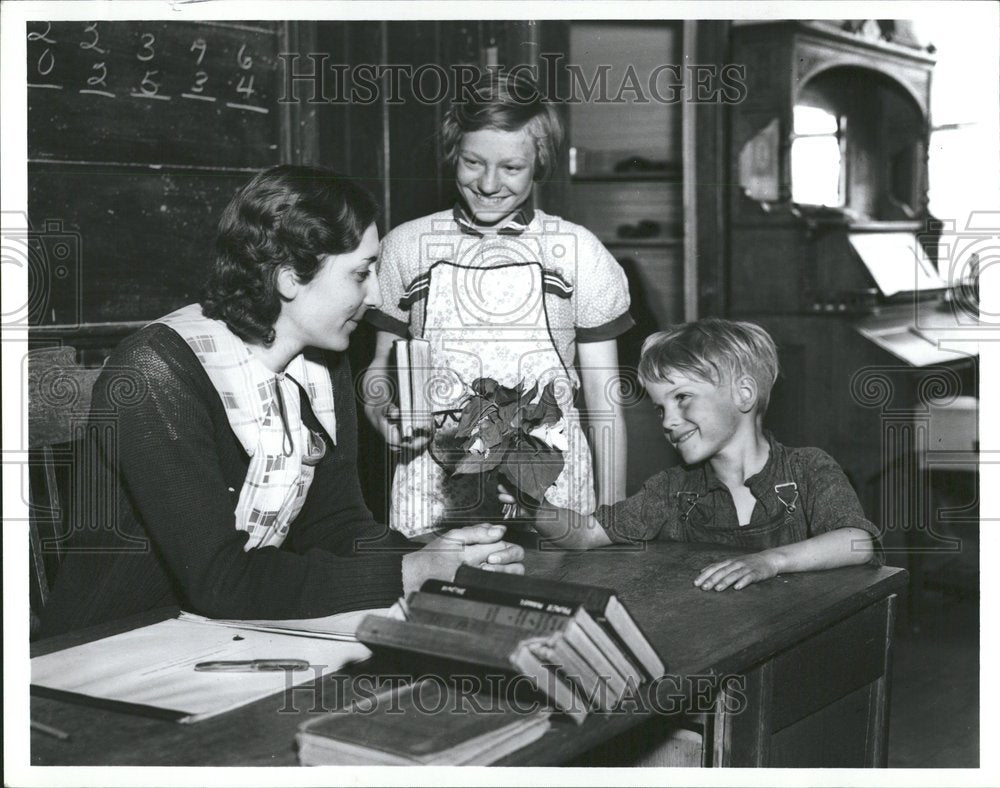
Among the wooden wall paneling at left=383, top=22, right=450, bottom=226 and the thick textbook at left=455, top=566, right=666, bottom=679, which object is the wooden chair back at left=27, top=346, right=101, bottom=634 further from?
the wooden wall paneling at left=383, top=22, right=450, bottom=226

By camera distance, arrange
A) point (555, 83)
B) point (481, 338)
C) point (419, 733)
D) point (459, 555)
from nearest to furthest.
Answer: point (419, 733) < point (459, 555) < point (481, 338) < point (555, 83)

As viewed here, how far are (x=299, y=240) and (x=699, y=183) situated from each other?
11.0ft

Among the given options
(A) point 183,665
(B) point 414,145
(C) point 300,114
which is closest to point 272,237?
(A) point 183,665

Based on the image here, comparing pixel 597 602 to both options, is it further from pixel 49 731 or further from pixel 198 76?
pixel 198 76

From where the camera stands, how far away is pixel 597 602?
62.3 inches

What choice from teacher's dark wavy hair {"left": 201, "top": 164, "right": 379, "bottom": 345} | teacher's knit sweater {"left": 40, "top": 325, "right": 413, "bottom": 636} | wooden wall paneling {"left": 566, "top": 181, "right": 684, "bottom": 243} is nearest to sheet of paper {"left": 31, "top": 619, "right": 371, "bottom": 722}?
teacher's knit sweater {"left": 40, "top": 325, "right": 413, "bottom": 636}

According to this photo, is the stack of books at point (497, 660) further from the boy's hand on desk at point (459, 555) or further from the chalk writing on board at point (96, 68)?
the chalk writing on board at point (96, 68)

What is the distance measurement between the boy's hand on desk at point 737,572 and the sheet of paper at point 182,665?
0.76 meters

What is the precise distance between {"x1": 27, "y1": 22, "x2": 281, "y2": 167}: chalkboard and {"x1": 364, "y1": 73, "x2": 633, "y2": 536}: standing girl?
73 centimetres

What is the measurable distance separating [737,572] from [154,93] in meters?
2.09

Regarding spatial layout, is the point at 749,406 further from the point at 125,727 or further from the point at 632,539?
the point at 125,727

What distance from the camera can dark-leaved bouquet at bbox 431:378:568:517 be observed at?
2.10 m

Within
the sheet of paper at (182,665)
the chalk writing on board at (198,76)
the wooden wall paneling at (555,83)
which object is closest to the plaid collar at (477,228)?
the chalk writing on board at (198,76)

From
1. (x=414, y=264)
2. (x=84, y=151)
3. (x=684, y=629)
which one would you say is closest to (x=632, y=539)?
(x=684, y=629)
